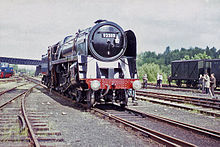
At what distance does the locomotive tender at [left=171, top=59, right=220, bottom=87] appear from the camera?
2377 cm

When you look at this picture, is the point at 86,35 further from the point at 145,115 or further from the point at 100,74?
the point at 145,115

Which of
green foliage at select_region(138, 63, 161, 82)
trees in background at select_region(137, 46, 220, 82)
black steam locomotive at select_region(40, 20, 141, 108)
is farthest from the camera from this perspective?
trees in background at select_region(137, 46, 220, 82)

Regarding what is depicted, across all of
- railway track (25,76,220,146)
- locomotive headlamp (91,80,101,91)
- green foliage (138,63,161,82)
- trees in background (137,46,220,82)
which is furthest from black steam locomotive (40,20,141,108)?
trees in background (137,46,220,82)

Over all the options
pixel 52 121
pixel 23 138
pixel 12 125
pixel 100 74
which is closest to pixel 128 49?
pixel 100 74

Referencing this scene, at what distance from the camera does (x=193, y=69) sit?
26312 mm

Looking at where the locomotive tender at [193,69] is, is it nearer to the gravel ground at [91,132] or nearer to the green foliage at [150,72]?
the green foliage at [150,72]

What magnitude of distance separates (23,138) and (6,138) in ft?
1.15

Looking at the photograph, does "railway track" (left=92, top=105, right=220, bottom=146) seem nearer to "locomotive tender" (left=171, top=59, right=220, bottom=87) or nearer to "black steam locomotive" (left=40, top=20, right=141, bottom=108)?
"black steam locomotive" (left=40, top=20, right=141, bottom=108)

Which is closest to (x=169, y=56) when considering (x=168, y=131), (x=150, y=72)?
(x=150, y=72)

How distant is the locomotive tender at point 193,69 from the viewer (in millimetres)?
23770

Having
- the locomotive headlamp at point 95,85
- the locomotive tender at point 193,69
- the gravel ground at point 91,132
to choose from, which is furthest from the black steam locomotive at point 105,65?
the locomotive tender at point 193,69

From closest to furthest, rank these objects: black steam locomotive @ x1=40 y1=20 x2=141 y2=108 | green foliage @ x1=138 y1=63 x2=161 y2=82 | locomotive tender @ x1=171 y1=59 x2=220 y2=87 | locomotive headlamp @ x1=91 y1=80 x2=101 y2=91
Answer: locomotive headlamp @ x1=91 y1=80 x2=101 y2=91 < black steam locomotive @ x1=40 y1=20 x2=141 y2=108 < locomotive tender @ x1=171 y1=59 x2=220 y2=87 < green foliage @ x1=138 y1=63 x2=161 y2=82

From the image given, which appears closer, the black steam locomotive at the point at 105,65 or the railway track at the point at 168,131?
the railway track at the point at 168,131

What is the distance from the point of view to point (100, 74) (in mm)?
9695
